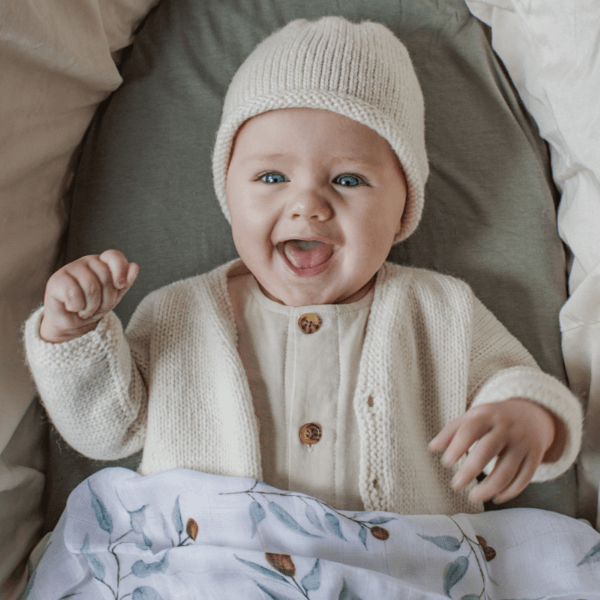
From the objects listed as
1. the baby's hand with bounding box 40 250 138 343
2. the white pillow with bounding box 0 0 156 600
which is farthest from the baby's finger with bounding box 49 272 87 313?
the white pillow with bounding box 0 0 156 600

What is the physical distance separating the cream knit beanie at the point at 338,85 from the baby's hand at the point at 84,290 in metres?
0.32

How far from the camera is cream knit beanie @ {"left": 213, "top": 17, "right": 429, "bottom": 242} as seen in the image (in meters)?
0.89

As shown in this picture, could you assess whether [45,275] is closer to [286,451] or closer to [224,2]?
[286,451]

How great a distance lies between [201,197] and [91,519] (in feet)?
2.21

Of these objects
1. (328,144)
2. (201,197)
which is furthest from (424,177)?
(201,197)

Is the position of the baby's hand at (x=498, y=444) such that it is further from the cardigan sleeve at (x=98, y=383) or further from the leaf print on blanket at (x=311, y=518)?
the cardigan sleeve at (x=98, y=383)

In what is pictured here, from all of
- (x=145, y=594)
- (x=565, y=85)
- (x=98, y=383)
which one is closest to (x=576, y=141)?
(x=565, y=85)

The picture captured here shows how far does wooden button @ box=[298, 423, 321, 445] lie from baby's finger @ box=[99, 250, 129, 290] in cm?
36

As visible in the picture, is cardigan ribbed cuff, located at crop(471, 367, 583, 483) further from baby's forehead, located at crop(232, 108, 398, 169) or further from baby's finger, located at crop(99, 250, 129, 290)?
baby's finger, located at crop(99, 250, 129, 290)

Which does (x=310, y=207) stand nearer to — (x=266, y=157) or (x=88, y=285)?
(x=266, y=157)

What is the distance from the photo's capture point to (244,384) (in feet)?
2.94

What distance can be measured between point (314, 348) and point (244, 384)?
0.43 ft

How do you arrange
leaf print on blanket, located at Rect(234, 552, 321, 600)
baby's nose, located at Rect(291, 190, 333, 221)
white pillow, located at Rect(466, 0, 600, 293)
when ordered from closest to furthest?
leaf print on blanket, located at Rect(234, 552, 321, 600) < baby's nose, located at Rect(291, 190, 333, 221) < white pillow, located at Rect(466, 0, 600, 293)

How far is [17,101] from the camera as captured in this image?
35.9 inches
